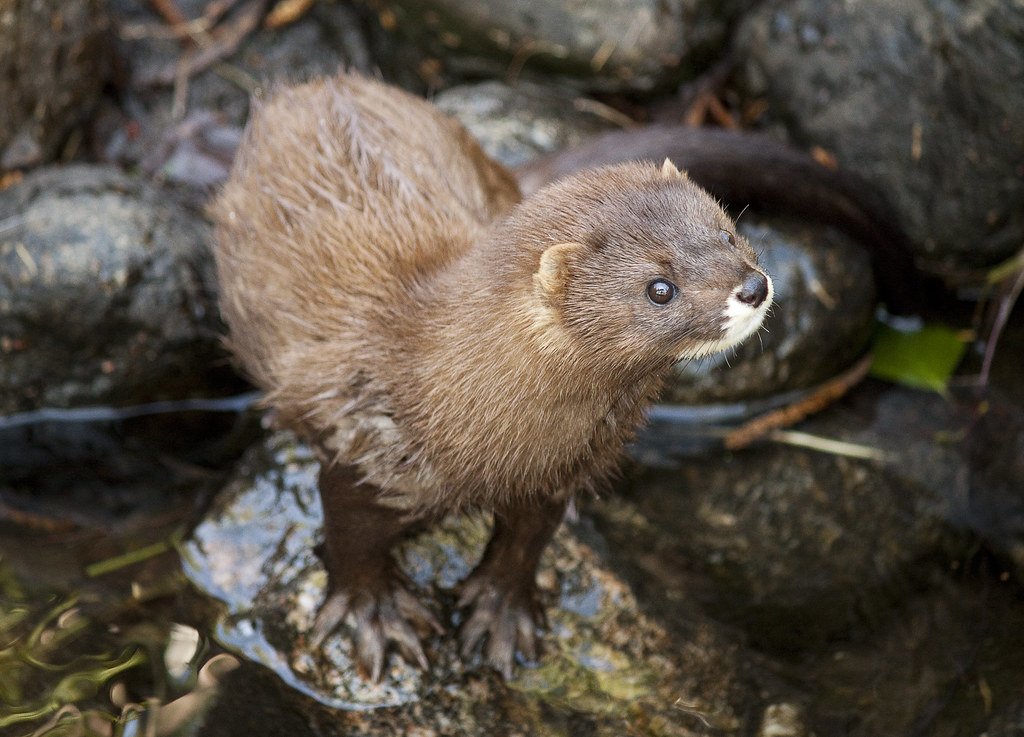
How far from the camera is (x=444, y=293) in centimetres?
363

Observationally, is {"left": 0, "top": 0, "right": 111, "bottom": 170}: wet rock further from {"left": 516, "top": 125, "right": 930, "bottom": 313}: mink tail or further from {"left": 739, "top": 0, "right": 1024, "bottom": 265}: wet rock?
{"left": 739, "top": 0, "right": 1024, "bottom": 265}: wet rock

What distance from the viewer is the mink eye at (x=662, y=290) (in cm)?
322

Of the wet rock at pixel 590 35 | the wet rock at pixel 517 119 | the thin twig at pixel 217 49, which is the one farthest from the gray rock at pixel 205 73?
the wet rock at pixel 517 119

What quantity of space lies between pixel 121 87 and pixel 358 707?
4235 mm

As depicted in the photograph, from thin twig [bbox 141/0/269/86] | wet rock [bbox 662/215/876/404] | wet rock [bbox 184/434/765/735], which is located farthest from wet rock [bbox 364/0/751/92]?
wet rock [bbox 184/434/765/735]

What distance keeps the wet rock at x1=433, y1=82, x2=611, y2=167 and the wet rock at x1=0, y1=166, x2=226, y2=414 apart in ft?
5.02

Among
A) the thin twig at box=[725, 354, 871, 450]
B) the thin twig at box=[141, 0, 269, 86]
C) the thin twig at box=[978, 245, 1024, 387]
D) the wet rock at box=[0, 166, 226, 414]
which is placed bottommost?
the thin twig at box=[725, 354, 871, 450]

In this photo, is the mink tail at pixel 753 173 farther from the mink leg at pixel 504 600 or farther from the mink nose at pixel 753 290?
the mink nose at pixel 753 290

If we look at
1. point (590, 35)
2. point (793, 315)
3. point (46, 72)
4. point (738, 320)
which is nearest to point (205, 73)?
point (46, 72)

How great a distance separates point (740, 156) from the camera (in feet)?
17.6

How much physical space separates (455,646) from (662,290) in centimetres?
181

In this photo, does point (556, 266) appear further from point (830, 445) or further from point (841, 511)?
point (830, 445)

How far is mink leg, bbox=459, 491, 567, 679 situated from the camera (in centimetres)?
422

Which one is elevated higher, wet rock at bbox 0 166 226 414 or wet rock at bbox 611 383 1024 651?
wet rock at bbox 0 166 226 414
